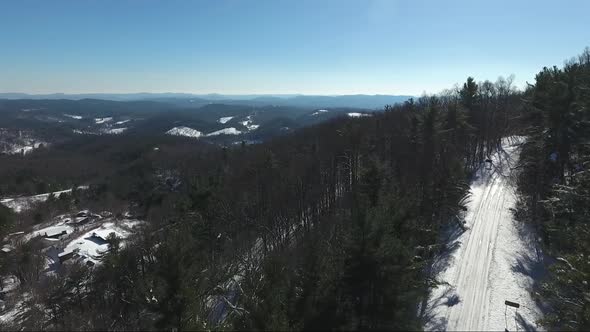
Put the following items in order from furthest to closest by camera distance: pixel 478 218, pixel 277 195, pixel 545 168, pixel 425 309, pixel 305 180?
pixel 305 180, pixel 277 195, pixel 478 218, pixel 545 168, pixel 425 309

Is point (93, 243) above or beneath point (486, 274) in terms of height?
beneath

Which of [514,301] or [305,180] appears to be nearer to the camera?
[514,301]

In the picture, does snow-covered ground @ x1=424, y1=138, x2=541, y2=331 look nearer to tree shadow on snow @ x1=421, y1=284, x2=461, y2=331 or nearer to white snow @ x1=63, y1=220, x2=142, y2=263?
tree shadow on snow @ x1=421, y1=284, x2=461, y2=331

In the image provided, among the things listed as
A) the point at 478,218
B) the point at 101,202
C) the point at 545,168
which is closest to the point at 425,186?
the point at 478,218

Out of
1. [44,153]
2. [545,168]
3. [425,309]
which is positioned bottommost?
[44,153]

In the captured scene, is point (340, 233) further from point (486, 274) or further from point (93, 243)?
point (93, 243)

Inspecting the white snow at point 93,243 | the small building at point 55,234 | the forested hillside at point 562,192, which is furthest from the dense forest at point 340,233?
the small building at point 55,234

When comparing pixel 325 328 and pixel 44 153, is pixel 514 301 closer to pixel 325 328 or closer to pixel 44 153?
pixel 325 328

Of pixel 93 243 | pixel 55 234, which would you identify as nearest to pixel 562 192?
pixel 93 243
